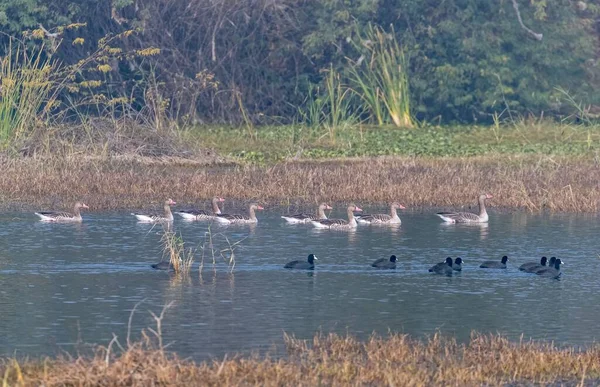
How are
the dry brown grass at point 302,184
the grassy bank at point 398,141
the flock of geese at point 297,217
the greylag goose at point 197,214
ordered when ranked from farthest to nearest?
the grassy bank at point 398,141 < the dry brown grass at point 302,184 < the greylag goose at point 197,214 < the flock of geese at point 297,217

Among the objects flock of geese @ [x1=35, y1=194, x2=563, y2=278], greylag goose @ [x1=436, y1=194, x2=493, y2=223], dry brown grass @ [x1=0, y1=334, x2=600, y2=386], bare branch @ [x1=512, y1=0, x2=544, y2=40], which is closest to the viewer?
dry brown grass @ [x1=0, y1=334, x2=600, y2=386]

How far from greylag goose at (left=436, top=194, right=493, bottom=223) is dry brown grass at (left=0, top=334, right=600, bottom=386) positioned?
9.89 metres

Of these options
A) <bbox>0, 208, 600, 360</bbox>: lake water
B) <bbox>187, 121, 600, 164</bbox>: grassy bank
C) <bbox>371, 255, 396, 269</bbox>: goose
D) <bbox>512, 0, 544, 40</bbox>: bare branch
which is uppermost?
<bbox>512, 0, 544, 40</bbox>: bare branch

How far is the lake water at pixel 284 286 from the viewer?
14383mm

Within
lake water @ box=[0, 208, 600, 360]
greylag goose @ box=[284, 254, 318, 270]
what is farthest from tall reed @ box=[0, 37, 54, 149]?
greylag goose @ box=[284, 254, 318, 270]

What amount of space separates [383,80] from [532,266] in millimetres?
20536

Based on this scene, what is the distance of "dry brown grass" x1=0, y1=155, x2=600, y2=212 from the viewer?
25.6m

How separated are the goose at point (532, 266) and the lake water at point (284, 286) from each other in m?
0.11

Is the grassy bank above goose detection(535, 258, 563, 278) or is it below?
above

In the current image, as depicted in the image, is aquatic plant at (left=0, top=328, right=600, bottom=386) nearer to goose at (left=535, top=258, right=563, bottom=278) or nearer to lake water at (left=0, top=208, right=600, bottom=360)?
lake water at (left=0, top=208, right=600, bottom=360)

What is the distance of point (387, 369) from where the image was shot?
11.9 metres

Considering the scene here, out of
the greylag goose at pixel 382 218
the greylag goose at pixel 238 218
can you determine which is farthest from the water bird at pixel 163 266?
the greylag goose at pixel 382 218

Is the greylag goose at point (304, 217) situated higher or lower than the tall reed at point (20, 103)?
lower

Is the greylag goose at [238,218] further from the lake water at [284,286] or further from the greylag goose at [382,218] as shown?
the greylag goose at [382,218]
